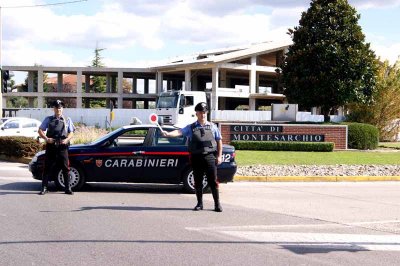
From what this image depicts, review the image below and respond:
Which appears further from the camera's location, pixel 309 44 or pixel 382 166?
pixel 309 44

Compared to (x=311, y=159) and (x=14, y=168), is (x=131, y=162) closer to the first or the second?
(x=14, y=168)

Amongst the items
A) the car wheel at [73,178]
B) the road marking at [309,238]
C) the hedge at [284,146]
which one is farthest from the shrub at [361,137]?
the road marking at [309,238]

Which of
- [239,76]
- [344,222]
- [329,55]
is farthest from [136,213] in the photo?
[239,76]

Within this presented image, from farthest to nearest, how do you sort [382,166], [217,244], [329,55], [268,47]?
[268,47]
[329,55]
[382,166]
[217,244]

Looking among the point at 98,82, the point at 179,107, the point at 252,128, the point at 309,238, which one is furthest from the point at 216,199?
the point at 98,82

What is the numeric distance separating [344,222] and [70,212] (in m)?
4.48

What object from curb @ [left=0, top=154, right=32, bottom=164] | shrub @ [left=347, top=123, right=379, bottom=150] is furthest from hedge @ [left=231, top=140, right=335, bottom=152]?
curb @ [left=0, top=154, right=32, bottom=164]

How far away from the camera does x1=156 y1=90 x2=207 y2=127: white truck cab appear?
32562mm

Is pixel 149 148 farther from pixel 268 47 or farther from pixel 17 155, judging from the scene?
pixel 268 47

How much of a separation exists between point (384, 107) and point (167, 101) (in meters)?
13.2

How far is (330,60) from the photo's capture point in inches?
1198

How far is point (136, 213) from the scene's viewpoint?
9062mm

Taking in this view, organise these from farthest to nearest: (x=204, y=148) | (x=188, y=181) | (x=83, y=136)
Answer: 1. (x=83, y=136)
2. (x=188, y=181)
3. (x=204, y=148)

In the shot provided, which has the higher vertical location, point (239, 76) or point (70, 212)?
point (239, 76)
